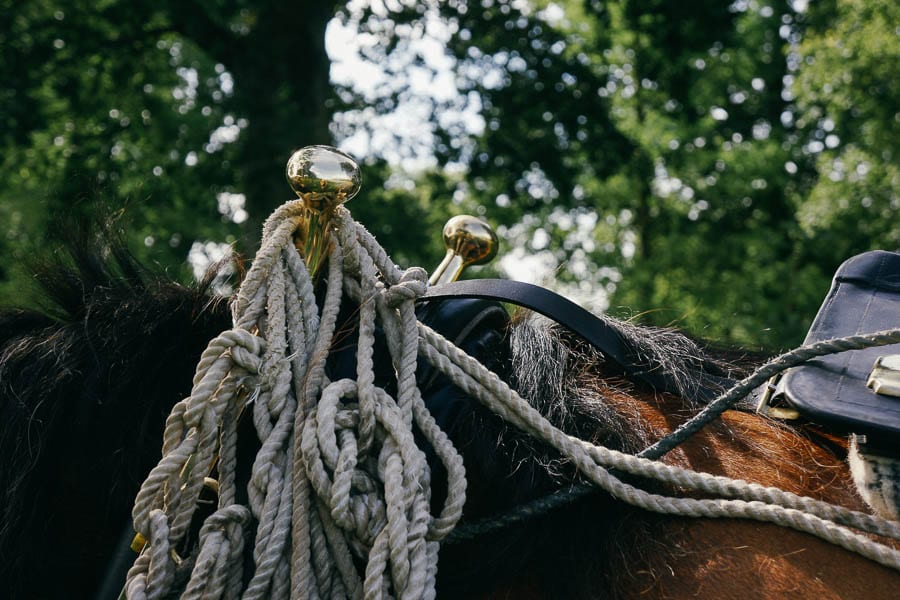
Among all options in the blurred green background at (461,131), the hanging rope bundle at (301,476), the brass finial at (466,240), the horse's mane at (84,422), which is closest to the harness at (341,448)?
the hanging rope bundle at (301,476)

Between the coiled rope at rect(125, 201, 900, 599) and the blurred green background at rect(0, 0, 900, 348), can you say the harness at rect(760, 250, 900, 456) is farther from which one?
the blurred green background at rect(0, 0, 900, 348)

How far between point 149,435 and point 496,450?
→ 0.53 m

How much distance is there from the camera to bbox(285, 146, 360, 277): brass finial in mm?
1079

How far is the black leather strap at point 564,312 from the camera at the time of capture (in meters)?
1.15

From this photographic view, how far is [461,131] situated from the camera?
874 centimetres

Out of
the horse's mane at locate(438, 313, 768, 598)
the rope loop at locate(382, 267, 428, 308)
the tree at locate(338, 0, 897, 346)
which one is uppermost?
the tree at locate(338, 0, 897, 346)

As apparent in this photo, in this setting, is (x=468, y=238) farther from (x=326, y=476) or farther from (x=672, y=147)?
(x=672, y=147)

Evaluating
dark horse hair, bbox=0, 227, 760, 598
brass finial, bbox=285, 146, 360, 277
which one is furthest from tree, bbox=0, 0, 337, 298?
brass finial, bbox=285, 146, 360, 277

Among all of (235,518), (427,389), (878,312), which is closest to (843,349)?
(878,312)

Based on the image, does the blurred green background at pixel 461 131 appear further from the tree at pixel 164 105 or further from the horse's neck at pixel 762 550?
the horse's neck at pixel 762 550

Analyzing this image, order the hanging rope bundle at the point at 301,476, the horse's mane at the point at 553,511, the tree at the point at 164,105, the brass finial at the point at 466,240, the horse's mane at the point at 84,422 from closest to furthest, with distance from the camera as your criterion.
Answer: the hanging rope bundle at the point at 301,476
the horse's mane at the point at 553,511
the horse's mane at the point at 84,422
the brass finial at the point at 466,240
the tree at the point at 164,105

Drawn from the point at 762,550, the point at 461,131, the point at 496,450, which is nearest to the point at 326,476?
the point at 496,450

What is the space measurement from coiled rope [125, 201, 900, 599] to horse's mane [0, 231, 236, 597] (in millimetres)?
206

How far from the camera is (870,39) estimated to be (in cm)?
906
